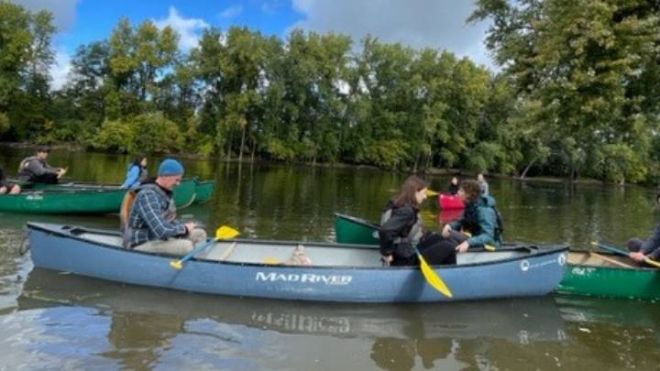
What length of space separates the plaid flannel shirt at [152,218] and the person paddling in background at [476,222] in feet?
12.5

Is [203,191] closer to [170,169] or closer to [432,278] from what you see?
[170,169]

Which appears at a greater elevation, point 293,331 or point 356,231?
point 356,231

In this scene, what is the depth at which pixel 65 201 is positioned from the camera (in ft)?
45.6

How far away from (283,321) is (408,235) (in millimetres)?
1990

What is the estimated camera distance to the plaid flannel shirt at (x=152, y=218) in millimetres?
7547

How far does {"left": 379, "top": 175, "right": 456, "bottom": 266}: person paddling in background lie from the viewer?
786 centimetres

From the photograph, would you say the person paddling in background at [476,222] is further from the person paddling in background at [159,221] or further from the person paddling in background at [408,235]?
the person paddling in background at [159,221]

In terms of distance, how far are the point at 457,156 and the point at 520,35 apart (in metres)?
47.0

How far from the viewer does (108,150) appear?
2221 inches

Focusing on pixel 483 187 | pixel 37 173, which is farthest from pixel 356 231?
pixel 37 173

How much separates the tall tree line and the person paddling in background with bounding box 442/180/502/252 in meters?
48.0

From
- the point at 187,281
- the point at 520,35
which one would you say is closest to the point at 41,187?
the point at 187,281

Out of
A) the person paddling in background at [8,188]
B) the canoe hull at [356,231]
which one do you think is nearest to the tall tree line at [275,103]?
the person paddling in background at [8,188]

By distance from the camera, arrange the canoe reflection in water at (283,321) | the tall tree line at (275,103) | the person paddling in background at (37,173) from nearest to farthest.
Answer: the canoe reflection in water at (283,321), the person paddling in background at (37,173), the tall tree line at (275,103)
